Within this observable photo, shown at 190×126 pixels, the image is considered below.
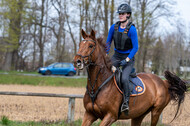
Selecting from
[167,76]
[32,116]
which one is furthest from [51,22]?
[167,76]

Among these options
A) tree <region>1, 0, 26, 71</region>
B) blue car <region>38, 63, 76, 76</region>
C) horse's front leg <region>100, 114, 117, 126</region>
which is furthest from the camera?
tree <region>1, 0, 26, 71</region>

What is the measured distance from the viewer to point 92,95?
4129 millimetres

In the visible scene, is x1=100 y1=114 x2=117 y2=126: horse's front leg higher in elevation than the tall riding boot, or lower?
lower

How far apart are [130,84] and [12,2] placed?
25.0 meters

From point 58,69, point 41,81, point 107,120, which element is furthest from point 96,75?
point 58,69

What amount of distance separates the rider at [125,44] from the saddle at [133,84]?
0.08m

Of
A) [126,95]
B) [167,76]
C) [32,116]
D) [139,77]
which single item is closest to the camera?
[126,95]

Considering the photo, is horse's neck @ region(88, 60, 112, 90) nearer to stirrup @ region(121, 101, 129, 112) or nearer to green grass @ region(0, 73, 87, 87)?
stirrup @ region(121, 101, 129, 112)

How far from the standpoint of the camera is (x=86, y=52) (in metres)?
3.87

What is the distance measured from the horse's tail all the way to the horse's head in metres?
2.65

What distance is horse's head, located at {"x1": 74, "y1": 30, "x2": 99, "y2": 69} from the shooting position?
3619mm

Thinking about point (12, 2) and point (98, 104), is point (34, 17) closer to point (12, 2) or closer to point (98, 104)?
point (12, 2)

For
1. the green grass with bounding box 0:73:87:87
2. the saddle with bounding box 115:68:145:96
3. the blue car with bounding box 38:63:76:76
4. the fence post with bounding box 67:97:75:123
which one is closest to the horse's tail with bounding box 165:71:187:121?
the saddle with bounding box 115:68:145:96

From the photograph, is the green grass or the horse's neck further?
the green grass
